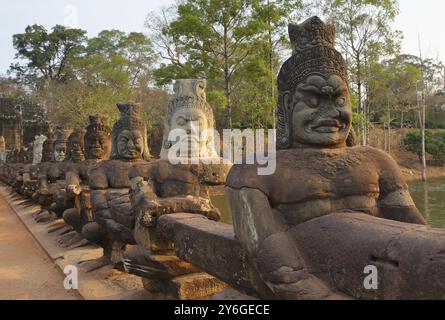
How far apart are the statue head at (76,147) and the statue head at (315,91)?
24.5 feet

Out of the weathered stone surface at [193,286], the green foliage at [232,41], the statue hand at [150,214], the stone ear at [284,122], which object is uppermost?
the green foliage at [232,41]

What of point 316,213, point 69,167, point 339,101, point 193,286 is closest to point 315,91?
point 339,101

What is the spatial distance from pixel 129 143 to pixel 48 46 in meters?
39.0

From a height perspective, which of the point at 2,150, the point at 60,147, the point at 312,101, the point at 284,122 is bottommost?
the point at 284,122

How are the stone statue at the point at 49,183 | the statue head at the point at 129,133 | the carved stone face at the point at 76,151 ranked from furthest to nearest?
the stone statue at the point at 49,183 < the carved stone face at the point at 76,151 < the statue head at the point at 129,133

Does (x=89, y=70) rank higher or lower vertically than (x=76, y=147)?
higher

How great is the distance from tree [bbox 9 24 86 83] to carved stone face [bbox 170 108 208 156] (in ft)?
122

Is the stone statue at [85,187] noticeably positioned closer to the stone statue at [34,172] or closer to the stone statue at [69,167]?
the stone statue at [69,167]

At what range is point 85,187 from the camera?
7.51m

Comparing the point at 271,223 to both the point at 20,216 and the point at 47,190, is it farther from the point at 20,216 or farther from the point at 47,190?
the point at 20,216

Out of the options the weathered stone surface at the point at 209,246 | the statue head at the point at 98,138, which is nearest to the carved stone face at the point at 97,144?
the statue head at the point at 98,138

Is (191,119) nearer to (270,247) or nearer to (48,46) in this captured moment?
(270,247)

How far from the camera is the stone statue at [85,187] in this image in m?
6.66

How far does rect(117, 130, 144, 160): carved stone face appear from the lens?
5.66m
